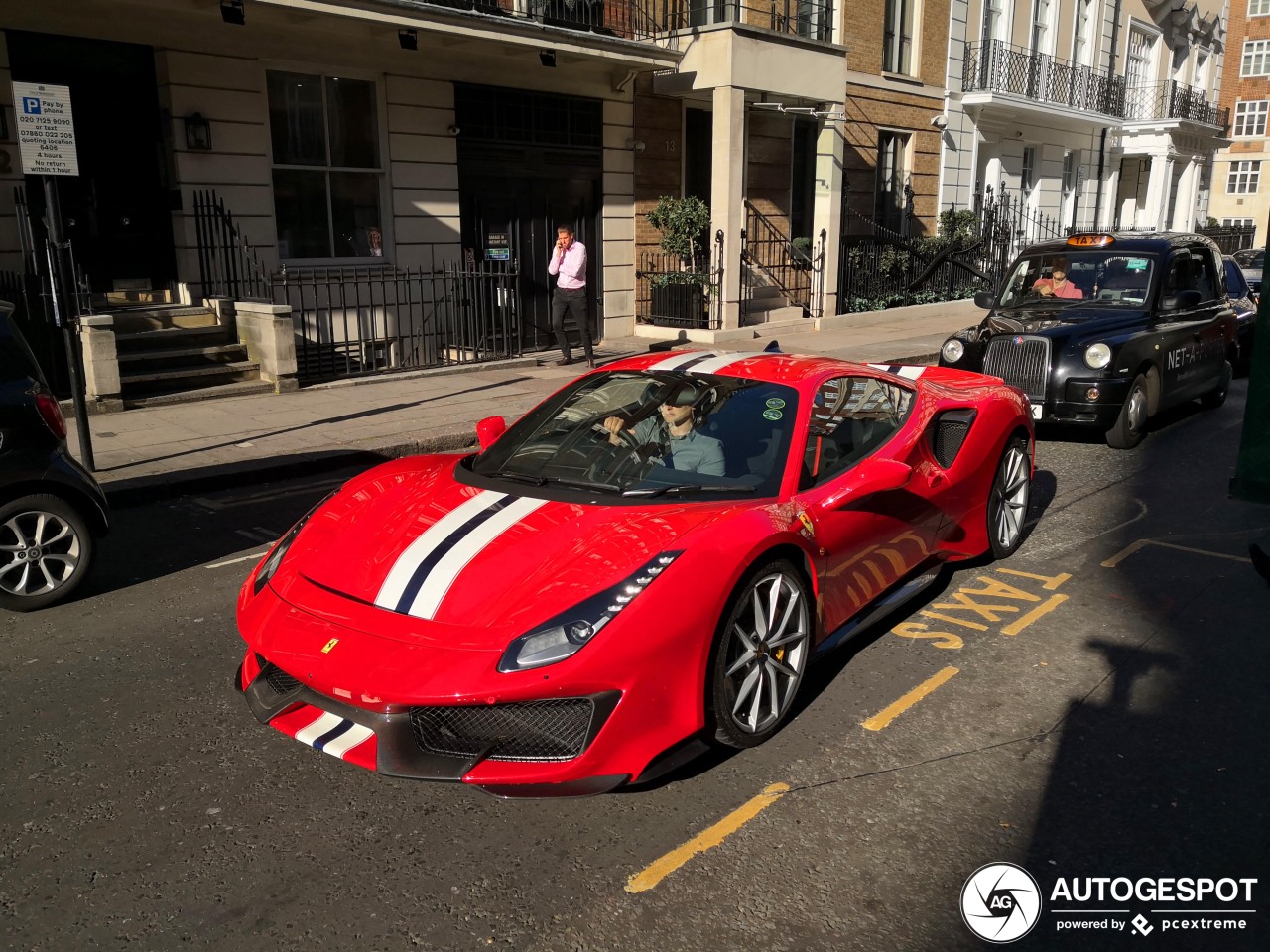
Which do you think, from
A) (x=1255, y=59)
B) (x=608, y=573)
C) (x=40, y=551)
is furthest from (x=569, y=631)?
(x=1255, y=59)

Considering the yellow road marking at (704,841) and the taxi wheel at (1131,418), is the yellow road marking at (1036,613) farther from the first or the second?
the taxi wheel at (1131,418)

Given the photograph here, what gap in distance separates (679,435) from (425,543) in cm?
126

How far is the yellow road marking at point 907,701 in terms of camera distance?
4.30m

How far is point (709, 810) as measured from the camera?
3.62 m

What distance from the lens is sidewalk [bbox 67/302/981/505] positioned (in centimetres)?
860

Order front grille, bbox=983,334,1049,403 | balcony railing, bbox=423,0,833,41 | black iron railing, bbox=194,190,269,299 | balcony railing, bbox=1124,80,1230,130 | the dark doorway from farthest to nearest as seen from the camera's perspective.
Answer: balcony railing, bbox=1124,80,1230,130 < balcony railing, bbox=423,0,833,41 < black iron railing, bbox=194,190,269,299 < the dark doorway < front grille, bbox=983,334,1049,403

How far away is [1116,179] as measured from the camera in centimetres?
3438

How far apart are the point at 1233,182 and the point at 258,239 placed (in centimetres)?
5914

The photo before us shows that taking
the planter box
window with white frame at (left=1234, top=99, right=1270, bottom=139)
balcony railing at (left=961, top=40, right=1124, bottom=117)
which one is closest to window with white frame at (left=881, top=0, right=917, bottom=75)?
balcony railing at (left=961, top=40, right=1124, bottom=117)

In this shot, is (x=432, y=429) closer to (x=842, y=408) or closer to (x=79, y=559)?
(x=79, y=559)

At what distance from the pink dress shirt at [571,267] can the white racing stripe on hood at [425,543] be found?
32.3 feet

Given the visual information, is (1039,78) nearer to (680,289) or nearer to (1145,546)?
(680,289)

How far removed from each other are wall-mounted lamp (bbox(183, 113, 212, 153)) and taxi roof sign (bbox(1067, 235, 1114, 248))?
9986mm

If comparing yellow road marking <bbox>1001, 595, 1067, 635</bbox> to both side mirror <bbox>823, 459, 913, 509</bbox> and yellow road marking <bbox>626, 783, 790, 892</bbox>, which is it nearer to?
side mirror <bbox>823, 459, 913, 509</bbox>
